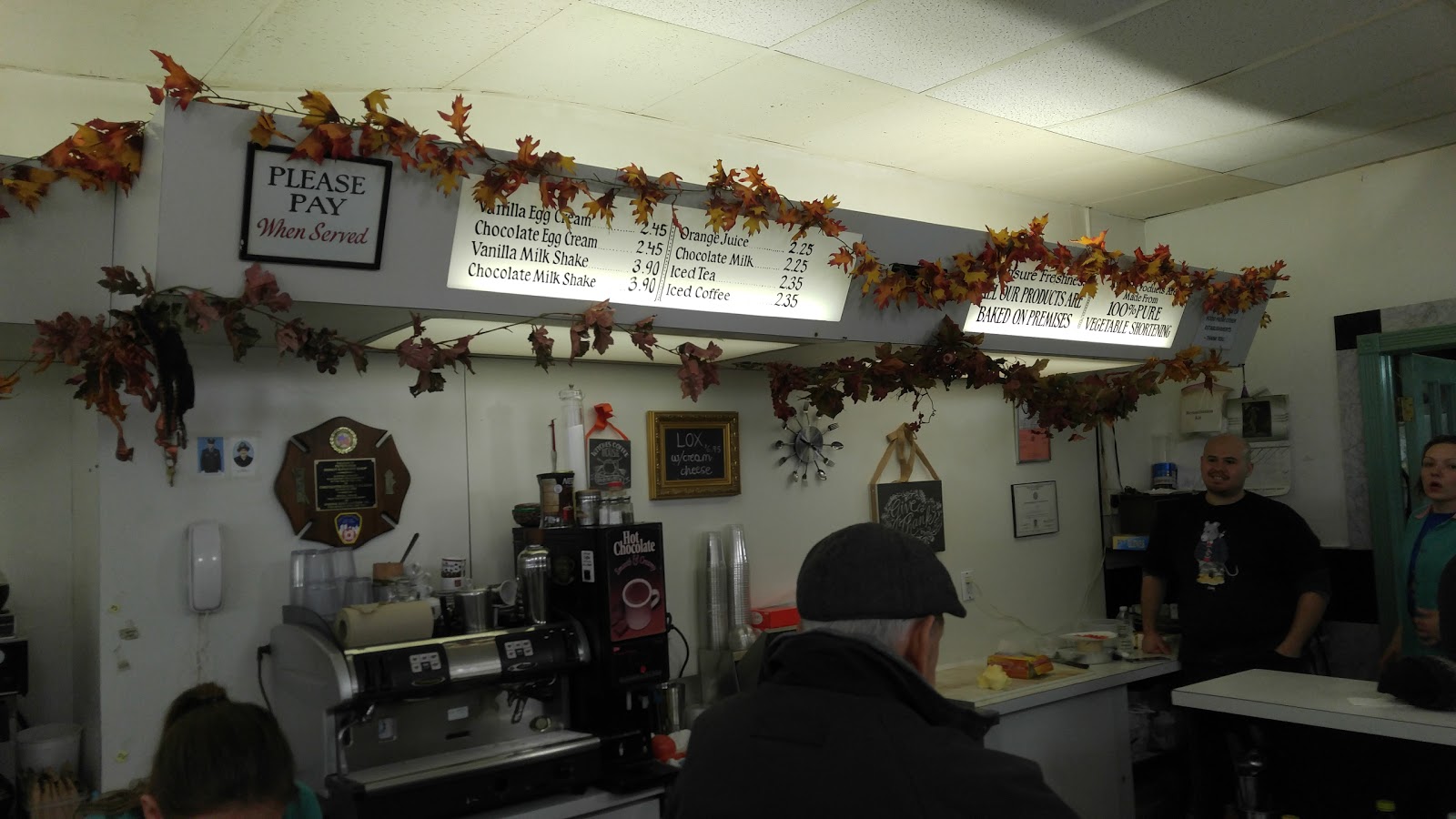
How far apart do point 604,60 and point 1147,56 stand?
1.61 meters

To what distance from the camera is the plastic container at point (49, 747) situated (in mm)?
2557

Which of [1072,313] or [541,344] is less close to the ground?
[1072,313]

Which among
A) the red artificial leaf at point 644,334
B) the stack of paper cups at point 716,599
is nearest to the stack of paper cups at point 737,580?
the stack of paper cups at point 716,599

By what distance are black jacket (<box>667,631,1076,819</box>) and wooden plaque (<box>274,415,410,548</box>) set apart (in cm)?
180

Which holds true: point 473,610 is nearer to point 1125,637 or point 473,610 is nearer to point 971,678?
point 971,678

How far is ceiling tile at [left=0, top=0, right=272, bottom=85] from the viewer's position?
243cm

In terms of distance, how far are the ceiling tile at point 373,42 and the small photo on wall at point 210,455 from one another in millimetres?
993

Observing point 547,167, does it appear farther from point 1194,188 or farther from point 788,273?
point 1194,188

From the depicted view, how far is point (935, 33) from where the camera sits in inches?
114

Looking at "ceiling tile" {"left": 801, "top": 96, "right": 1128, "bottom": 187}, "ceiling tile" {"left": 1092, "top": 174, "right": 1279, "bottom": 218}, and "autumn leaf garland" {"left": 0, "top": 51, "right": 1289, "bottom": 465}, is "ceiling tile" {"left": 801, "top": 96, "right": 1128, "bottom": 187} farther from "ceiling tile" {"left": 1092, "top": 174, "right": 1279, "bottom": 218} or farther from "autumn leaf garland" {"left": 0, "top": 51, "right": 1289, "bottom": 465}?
"ceiling tile" {"left": 1092, "top": 174, "right": 1279, "bottom": 218}

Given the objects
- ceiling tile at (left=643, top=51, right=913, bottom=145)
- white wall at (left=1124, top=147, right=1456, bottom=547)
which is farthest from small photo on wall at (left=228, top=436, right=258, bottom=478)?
white wall at (left=1124, top=147, right=1456, bottom=547)

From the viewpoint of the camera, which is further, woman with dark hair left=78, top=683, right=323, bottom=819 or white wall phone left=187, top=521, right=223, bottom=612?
white wall phone left=187, top=521, right=223, bottom=612

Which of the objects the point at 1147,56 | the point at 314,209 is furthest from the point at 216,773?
the point at 1147,56

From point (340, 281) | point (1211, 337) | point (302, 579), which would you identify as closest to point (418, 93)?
point (340, 281)
